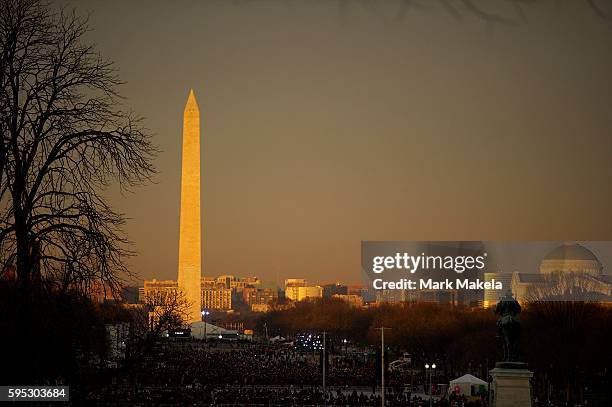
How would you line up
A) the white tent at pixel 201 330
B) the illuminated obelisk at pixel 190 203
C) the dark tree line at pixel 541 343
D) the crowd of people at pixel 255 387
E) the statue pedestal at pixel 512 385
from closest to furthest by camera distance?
the statue pedestal at pixel 512 385 < the crowd of people at pixel 255 387 < the dark tree line at pixel 541 343 < the illuminated obelisk at pixel 190 203 < the white tent at pixel 201 330

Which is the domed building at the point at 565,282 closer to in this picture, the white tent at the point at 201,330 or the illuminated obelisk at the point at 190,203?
the illuminated obelisk at the point at 190,203

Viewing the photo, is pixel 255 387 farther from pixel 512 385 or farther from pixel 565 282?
pixel 512 385

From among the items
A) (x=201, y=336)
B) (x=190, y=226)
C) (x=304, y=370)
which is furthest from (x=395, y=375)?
(x=201, y=336)

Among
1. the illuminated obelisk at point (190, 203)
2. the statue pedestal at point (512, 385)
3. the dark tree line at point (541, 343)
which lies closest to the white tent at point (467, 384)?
the dark tree line at point (541, 343)

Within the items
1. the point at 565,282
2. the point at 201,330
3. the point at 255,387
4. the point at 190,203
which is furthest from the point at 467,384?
the point at 201,330

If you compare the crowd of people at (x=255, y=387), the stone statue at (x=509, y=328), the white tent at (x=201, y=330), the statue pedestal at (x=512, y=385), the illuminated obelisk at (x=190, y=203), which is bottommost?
the crowd of people at (x=255, y=387)

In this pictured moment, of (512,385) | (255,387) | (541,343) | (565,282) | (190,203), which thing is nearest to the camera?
(512,385)

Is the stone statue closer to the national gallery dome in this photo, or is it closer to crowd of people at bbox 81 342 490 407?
crowd of people at bbox 81 342 490 407
